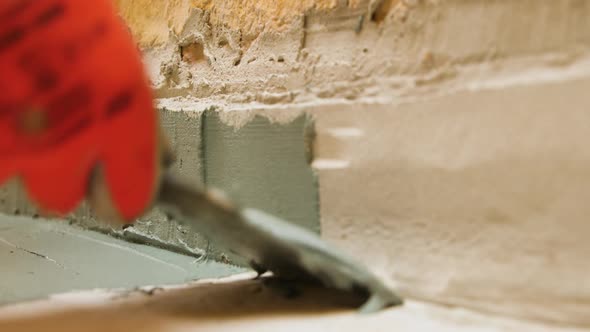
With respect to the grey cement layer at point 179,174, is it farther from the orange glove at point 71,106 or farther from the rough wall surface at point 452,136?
the orange glove at point 71,106

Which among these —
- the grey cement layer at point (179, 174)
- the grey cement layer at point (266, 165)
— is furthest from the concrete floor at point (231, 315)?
the grey cement layer at point (179, 174)

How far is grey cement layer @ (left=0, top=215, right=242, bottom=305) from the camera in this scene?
116cm

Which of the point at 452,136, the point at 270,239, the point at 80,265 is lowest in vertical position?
the point at 80,265

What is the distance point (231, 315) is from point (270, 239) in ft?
0.43

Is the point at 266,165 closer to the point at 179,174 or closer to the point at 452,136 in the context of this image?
the point at 179,174

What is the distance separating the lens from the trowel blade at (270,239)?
2.76ft

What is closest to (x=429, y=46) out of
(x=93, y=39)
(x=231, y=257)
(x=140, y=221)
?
(x=93, y=39)

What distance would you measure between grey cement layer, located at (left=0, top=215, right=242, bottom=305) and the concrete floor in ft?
0.44

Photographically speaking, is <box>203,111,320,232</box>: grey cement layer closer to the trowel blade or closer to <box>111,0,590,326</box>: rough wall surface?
<box>111,0,590,326</box>: rough wall surface

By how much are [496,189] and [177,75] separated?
911 mm

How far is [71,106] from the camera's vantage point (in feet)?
2.32

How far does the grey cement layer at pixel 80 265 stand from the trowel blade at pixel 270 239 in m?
0.34

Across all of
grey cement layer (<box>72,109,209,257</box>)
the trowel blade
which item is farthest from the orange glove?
grey cement layer (<box>72,109,209,257</box>)

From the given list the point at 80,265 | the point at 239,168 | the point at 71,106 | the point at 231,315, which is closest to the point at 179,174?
the point at 239,168
